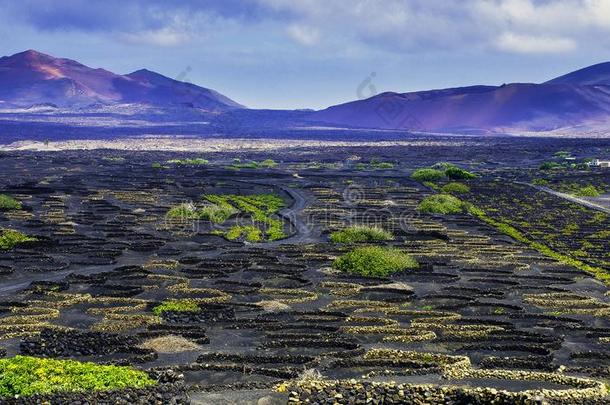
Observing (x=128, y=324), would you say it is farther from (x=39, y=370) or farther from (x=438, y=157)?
(x=438, y=157)

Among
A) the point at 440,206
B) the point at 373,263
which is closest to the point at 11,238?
the point at 373,263

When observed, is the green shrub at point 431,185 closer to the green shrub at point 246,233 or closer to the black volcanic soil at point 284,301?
the black volcanic soil at point 284,301

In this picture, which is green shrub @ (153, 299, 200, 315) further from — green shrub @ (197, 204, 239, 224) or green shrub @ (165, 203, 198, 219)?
green shrub @ (165, 203, 198, 219)

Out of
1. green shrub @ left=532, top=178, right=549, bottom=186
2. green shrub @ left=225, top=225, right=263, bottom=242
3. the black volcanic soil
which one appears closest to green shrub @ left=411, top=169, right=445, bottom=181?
green shrub @ left=532, top=178, right=549, bottom=186

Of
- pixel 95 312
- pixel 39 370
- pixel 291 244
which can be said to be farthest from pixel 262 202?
pixel 39 370

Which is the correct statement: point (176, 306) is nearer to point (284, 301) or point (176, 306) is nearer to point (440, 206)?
point (284, 301)

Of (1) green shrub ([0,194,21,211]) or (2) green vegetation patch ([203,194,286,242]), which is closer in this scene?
(2) green vegetation patch ([203,194,286,242])
